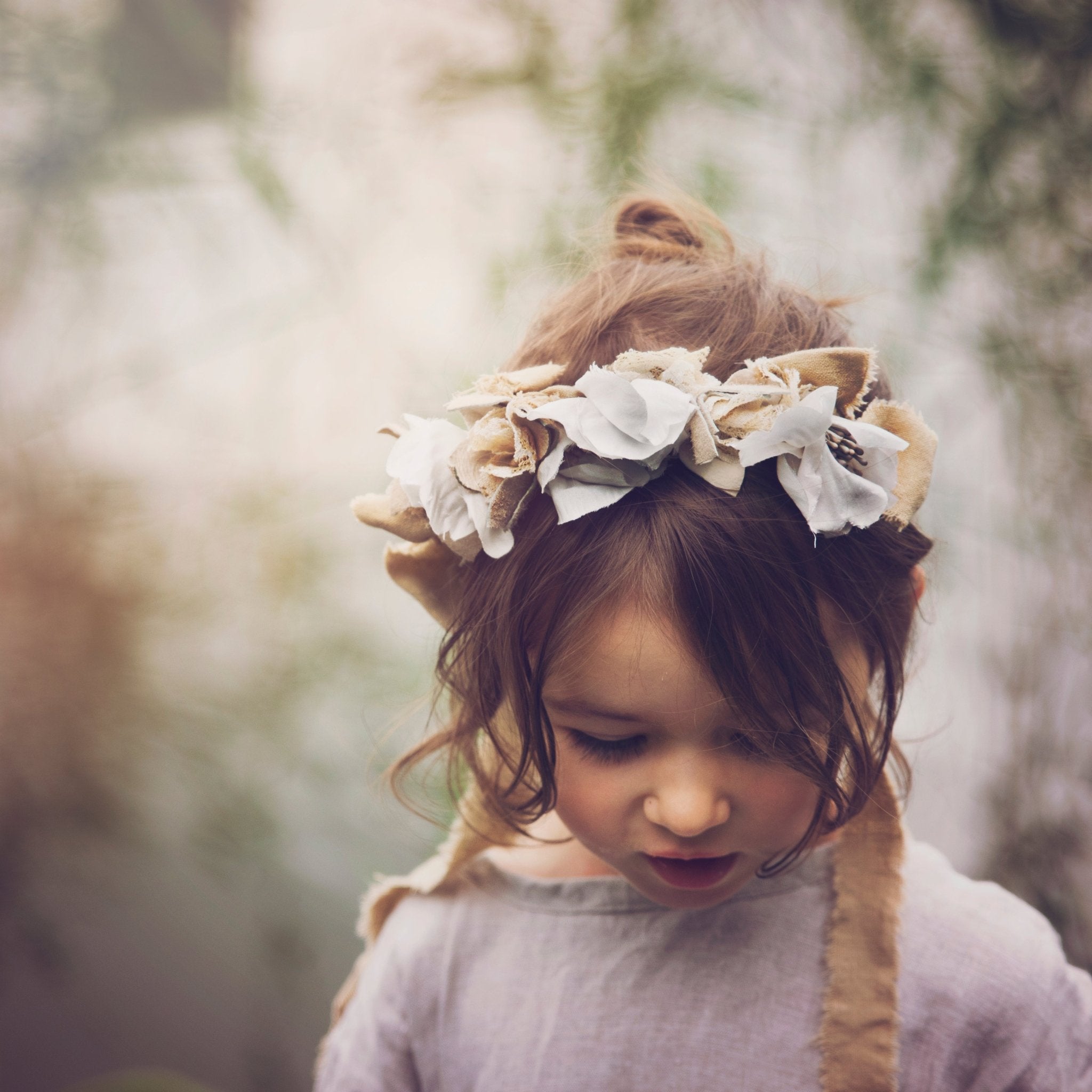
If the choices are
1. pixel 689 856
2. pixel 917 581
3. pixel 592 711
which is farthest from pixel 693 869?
pixel 917 581

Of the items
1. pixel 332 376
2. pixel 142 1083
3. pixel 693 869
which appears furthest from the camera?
pixel 142 1083

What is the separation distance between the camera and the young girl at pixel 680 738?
0.52 m

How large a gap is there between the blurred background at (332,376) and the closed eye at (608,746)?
24.1 inches

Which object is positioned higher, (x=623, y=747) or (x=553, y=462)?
(x=553, y=462)

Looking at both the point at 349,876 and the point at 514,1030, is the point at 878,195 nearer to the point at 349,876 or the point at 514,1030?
the point at 514,1030

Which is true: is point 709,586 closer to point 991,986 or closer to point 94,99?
point 991,986

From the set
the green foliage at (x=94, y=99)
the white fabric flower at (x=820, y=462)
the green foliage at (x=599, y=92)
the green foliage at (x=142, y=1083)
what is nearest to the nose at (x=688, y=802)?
the white fabric flower at (x=820, y=462)

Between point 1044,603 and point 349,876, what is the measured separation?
1.12 meters

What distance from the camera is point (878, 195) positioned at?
1147mm

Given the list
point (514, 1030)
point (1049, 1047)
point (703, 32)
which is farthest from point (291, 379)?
point (1049, 1047)

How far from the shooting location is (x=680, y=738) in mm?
534

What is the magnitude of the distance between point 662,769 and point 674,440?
0.20 meters

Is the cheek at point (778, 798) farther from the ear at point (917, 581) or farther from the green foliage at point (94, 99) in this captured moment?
the green foliage at point (94, 99)

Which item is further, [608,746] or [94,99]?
[94,99]
